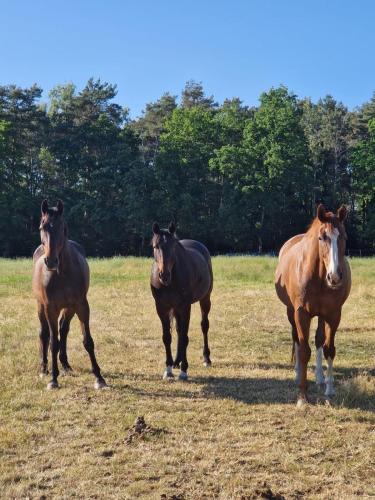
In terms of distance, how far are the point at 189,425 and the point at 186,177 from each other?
4366 centimetres

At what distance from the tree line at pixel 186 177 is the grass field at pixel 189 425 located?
34767 mm

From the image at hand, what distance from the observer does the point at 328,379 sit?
6.12 meters

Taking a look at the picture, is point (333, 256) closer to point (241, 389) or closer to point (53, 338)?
point (241, 389)

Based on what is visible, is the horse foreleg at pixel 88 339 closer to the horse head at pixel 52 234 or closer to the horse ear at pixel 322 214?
the horse head at pixel 52 234

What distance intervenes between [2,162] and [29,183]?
417cm

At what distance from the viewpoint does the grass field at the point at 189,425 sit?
380 cm

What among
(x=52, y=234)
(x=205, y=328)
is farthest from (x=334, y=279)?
(x=205, y=328)

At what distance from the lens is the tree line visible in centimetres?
4444


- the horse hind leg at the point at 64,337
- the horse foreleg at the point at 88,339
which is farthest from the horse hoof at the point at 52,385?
the horse hind leg at the point at 64,337

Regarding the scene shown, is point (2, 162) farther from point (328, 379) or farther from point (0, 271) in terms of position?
point (328, 379)

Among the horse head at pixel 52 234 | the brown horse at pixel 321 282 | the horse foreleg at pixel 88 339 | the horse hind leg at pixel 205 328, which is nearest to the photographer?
the brown horse at pixel 321 282

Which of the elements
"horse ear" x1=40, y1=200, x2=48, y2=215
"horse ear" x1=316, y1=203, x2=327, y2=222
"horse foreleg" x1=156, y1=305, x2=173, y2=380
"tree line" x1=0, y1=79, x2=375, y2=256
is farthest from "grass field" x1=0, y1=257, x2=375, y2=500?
"tree line" x1=0, y1=79, x2=375, y2=256

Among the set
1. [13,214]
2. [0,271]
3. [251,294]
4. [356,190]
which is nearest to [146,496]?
[251,294]

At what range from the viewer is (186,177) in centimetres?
4778
